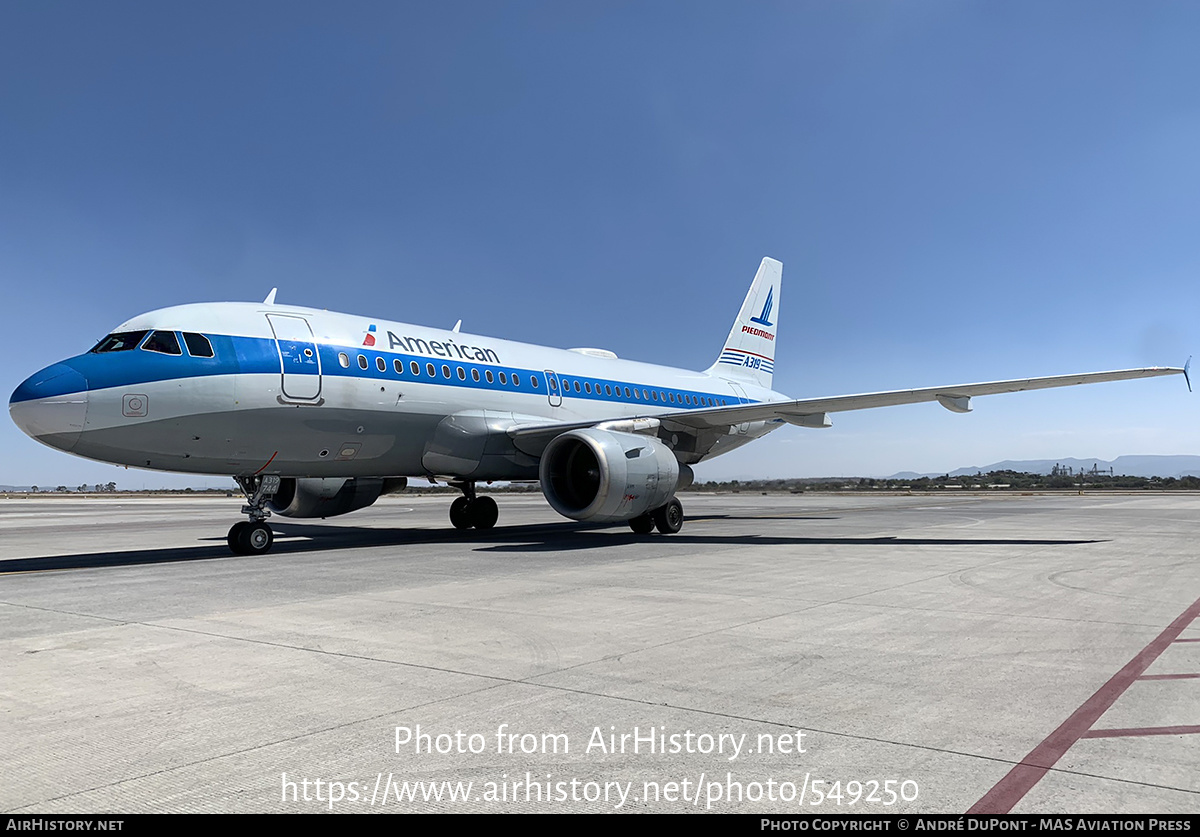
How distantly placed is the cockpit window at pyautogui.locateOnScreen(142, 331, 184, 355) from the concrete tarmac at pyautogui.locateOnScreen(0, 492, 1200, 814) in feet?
11.2

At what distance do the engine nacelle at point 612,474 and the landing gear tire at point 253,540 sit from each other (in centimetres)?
478

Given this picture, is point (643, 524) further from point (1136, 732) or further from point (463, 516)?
point (1136, 732)

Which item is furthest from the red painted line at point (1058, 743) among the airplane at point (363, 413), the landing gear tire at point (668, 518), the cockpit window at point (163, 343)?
the cockpit window at point (163, 343)

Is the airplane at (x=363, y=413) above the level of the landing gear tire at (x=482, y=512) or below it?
above

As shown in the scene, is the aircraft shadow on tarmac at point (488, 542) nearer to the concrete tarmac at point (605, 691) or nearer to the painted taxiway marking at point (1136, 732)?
the concrete tarmac at point (605, 691)

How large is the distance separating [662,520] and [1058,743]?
13.2 m

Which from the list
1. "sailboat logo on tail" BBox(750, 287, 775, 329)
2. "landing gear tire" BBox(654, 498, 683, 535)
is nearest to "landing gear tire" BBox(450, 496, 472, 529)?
"landing gear tire" BBox(654, 498, 683, 535)

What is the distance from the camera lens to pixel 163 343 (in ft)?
39.8

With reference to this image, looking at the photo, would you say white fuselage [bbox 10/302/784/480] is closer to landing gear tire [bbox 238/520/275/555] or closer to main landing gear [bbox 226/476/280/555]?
main landing gear [bbox 226/476/280/555]

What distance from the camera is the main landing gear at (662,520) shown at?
16.8 m

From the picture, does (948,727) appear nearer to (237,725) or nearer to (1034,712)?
(1034,712)

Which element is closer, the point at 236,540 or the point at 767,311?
the point at 236,540

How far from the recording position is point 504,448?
1678 centimetres

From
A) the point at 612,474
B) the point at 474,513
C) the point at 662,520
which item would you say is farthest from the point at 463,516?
the point at 612,474
